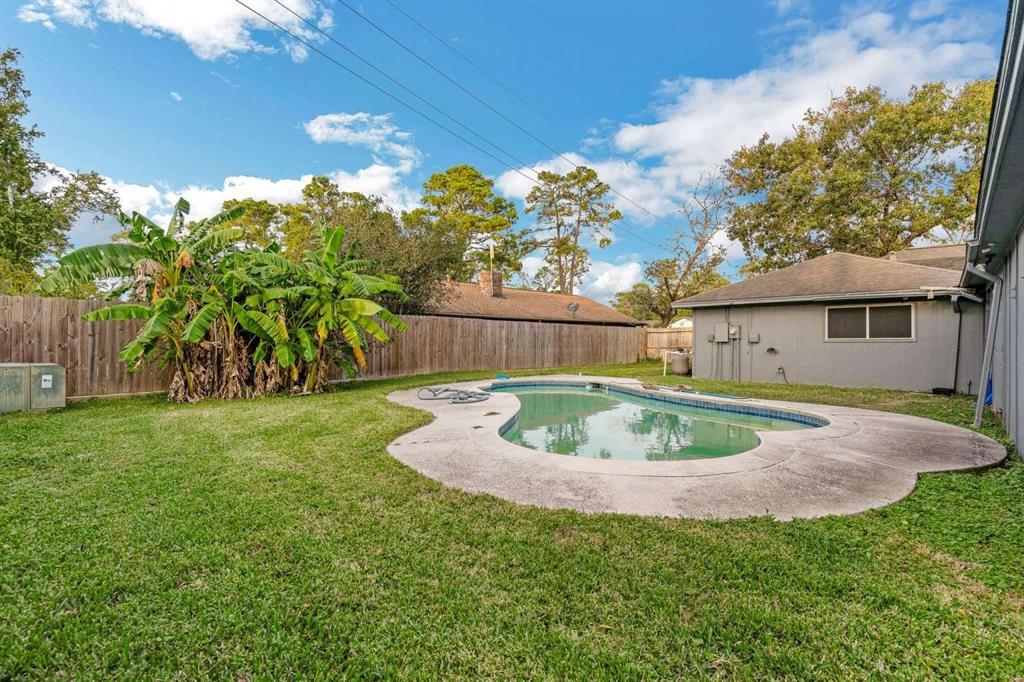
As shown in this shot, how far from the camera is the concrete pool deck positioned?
3.36 m

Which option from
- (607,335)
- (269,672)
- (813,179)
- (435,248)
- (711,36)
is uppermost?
(711,36)

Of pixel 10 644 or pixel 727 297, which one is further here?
pixel 727 297

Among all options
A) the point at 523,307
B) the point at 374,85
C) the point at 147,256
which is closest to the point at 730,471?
the point at 147,256

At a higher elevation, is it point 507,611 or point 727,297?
point 727,297

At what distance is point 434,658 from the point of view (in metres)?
1.80

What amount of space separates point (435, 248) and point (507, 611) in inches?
508

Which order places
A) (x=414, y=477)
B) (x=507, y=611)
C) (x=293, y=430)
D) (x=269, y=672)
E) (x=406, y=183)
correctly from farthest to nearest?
1. (x=406, y=183)
2. (x=293, y=430)
3. (x=414, y=477)
4. (x=507, y=611)
5. (x=269, y=672)

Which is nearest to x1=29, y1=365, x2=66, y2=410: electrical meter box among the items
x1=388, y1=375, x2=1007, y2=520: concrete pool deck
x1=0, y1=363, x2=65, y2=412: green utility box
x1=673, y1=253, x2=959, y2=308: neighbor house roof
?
x1=0, y1=363, x2=65, y2=412: green utility box

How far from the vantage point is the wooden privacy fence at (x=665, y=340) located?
71.1 feet

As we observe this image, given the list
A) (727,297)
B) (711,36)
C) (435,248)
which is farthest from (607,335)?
(711,36)

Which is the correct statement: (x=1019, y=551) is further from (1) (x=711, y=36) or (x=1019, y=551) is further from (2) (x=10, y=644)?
(1) (x=711, y=36)

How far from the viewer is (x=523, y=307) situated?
22219 mm

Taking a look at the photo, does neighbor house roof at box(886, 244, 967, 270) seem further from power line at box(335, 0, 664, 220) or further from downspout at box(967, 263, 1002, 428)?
power line at box(335, 0, 664, 220)

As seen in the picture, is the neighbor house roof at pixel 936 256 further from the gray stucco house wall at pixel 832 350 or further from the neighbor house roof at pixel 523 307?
the neighbor house roof at pixel 523 307
